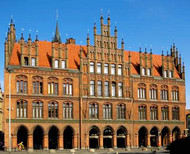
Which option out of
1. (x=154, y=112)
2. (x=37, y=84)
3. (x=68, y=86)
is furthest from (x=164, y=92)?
(x=37, y=84)

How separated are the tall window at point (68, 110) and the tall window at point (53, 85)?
2795mm

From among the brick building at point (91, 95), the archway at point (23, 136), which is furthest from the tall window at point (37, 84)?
the archway at point (23, 136)

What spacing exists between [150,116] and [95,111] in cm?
1184

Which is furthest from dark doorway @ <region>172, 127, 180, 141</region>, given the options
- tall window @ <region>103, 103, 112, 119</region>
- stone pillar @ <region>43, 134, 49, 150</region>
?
stone pillar @ <region>43, 134, 49, 150</region>

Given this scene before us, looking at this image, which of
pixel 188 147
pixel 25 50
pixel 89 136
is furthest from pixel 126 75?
pixel 188 147

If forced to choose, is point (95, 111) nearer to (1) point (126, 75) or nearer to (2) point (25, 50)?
(1) point (126, 75)

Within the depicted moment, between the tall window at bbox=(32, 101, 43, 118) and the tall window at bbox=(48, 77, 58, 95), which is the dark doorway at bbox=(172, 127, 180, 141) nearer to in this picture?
the tall window at bbox=(48, 77, 58, 95)

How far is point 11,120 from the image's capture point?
6069 centimetres

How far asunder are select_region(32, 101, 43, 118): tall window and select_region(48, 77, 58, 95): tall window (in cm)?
263

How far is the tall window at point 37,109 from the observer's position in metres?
63.1

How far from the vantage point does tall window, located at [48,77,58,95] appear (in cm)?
6481

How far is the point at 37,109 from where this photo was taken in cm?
6347

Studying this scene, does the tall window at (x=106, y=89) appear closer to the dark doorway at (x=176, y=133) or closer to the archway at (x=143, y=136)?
the archway at (x=143, y=136)

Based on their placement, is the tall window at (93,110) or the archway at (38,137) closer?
the archway at (38,137)
